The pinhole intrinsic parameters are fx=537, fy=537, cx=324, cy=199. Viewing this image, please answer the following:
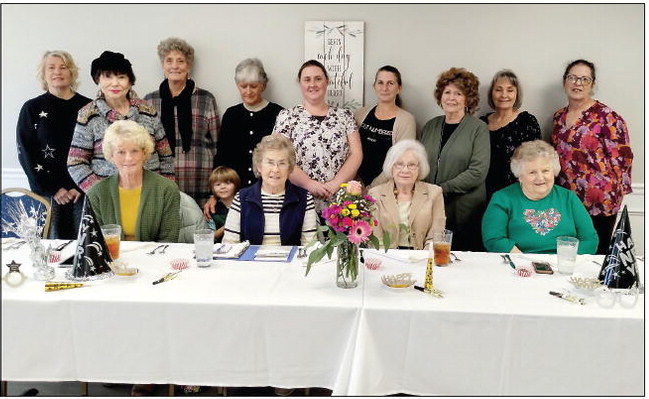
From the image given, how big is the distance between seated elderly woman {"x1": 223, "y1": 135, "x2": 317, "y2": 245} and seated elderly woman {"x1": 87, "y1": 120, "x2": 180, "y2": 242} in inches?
13.5

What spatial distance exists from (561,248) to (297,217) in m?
1.15

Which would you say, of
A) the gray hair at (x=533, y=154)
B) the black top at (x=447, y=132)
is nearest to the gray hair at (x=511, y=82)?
the black top at (x=447, y=132)

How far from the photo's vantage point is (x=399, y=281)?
1844 mm

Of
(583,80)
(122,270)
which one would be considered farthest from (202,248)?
(583,80)

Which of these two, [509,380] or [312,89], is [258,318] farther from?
[312,89]

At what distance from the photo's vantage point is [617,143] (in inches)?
126

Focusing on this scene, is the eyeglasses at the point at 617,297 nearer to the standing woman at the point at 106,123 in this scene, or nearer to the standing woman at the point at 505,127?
the standing woman at the point at 505,127

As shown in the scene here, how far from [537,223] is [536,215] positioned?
0.13 ft

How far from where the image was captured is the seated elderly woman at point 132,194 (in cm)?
253

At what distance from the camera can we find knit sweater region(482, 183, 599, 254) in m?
2.52

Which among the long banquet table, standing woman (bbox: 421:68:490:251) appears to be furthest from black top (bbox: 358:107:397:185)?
the long banquet table

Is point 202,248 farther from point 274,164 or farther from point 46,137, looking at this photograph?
point 46,137

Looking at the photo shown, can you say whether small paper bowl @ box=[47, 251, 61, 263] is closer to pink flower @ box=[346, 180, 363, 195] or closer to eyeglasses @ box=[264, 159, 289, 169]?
eyeglasses @ box=[264, 159, 289, 169]

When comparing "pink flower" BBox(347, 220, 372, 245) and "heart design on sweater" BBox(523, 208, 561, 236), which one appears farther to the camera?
"heart design on sweater" BBox(523, 208, 561, 236)
